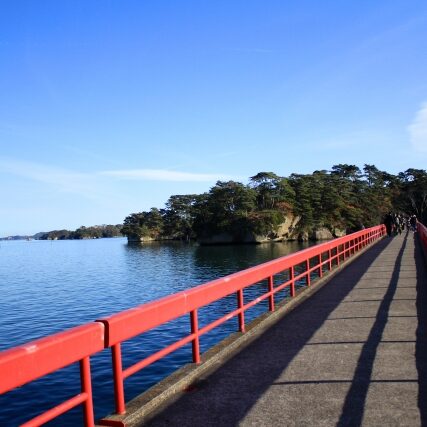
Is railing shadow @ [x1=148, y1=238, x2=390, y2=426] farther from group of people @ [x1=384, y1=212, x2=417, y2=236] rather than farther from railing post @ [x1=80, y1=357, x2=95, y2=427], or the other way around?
group of people @ [x1=384, y1=212, x2=417, y2=236]

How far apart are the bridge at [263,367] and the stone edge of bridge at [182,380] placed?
0.01 m

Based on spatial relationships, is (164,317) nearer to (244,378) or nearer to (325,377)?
(244,378)

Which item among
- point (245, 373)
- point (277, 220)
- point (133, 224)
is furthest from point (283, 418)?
point (133, 224)

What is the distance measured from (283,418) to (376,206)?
119296 millimetres

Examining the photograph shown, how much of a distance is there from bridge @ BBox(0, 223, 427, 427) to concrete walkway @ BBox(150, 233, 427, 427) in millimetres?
12

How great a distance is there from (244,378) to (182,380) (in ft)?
2.58

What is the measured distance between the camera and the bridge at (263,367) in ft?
→ 13.2

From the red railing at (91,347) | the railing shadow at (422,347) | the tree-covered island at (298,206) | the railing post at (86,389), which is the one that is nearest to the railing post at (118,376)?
the red railing at (91,347)

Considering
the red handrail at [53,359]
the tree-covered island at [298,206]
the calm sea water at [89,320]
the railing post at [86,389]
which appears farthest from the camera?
the tree-covered island at [298,206]

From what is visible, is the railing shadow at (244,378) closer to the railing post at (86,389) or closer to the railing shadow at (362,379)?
the railing post at (86,389)

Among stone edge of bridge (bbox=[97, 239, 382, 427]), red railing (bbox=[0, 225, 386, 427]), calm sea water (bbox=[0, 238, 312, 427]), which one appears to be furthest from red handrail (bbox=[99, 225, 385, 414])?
calm sea water (bbox=[0, 238, 312, 427])

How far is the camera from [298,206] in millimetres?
107375

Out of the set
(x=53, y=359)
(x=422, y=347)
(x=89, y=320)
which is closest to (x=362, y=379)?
(x=422, y=347)

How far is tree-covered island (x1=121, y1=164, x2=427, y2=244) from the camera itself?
335 feet
